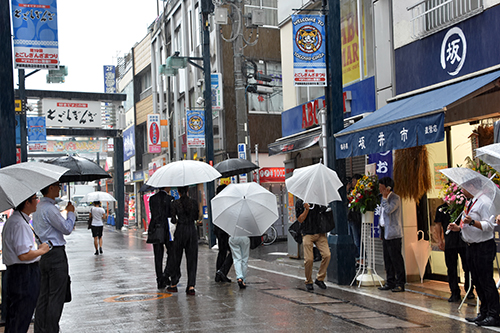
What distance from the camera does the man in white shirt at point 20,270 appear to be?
19.3 feet

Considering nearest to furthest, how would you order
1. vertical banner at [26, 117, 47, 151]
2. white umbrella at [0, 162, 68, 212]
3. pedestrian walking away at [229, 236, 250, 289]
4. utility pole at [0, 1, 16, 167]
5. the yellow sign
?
white umbrella at [0, 162, 68, 212]
utility pole at [0, 1, 16, 167]
pedestrian walking away at [229, 236, 250, 289]
the yellow sign
vertical banner at [26, 117, 47, 151]

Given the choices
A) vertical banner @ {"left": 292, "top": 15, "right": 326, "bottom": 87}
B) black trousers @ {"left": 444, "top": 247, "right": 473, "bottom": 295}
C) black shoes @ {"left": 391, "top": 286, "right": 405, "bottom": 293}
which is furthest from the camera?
vertical banner @ {"left": 292, "top": 15, "right": 326, "bottom": 87}

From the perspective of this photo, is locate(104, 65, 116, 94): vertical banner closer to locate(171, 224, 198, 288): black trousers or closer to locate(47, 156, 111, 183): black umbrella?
locate(171, 224, 198, 288): black trousers

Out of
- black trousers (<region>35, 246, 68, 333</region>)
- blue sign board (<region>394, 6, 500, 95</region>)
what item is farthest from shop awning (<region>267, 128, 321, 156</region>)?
black trousers (<region>35, 246, 68, 333</region>)

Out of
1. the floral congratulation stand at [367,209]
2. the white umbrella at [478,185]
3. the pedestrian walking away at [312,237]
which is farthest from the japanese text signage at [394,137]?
the pedestrian walking away at [312,237]

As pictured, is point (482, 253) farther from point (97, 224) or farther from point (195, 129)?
point (195, 129)

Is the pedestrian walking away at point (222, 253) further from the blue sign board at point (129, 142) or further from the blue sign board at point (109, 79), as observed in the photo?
the blue sign board at point (109, 79)

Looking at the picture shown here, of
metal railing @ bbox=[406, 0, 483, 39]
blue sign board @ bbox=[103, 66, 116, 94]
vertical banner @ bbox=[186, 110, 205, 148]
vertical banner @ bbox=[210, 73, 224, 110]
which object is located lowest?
vertical banner @ bbox=[186, 110, 205, 148]

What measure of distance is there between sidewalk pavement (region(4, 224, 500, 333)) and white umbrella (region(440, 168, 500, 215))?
1.59m

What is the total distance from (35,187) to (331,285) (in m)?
6.96

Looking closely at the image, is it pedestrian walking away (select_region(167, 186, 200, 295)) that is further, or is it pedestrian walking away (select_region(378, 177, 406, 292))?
pedestrian walking away (select_region(167, 186, 200, 295))

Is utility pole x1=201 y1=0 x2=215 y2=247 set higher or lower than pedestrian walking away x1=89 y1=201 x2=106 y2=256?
higher

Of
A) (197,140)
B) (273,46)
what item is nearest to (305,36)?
(197,140)

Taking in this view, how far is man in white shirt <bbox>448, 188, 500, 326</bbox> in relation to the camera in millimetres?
7430
